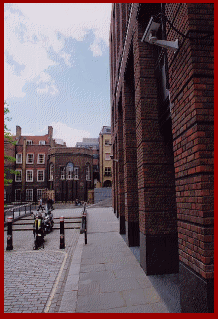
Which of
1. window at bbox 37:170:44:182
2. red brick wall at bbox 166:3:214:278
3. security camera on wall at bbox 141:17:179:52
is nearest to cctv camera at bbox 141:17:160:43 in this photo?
security camera on wall at bbox 141:17:179:52

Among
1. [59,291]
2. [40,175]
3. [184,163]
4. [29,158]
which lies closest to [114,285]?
[59,291]

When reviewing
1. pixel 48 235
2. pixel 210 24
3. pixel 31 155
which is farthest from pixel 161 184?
pixel 31 155

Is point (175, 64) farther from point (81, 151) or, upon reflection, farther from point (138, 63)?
point (81, 151)

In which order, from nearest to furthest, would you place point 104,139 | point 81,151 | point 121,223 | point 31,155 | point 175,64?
point 175,64, point 121,223, point 81,151, point 31,155, point 104,139

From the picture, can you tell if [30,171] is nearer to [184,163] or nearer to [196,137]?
[184,163]

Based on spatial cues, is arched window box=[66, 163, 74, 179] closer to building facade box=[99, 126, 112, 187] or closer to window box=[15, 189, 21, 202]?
building facade box=[99, 126, 112, 187]

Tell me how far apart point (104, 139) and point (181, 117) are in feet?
139

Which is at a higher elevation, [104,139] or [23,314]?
[104,139]

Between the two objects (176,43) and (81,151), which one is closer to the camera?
(176,43)

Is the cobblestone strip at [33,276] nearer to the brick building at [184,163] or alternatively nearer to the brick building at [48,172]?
the brick building at [184,163]

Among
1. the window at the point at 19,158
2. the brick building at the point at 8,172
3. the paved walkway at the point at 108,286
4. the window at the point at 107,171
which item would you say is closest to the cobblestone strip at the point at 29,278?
the paved walkway at the point at 108,286

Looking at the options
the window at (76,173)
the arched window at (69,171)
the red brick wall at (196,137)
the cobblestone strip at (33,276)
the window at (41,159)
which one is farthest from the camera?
the window at (41,159)

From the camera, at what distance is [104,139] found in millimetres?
45375

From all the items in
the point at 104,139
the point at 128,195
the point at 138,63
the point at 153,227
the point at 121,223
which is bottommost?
the point at 121,223
